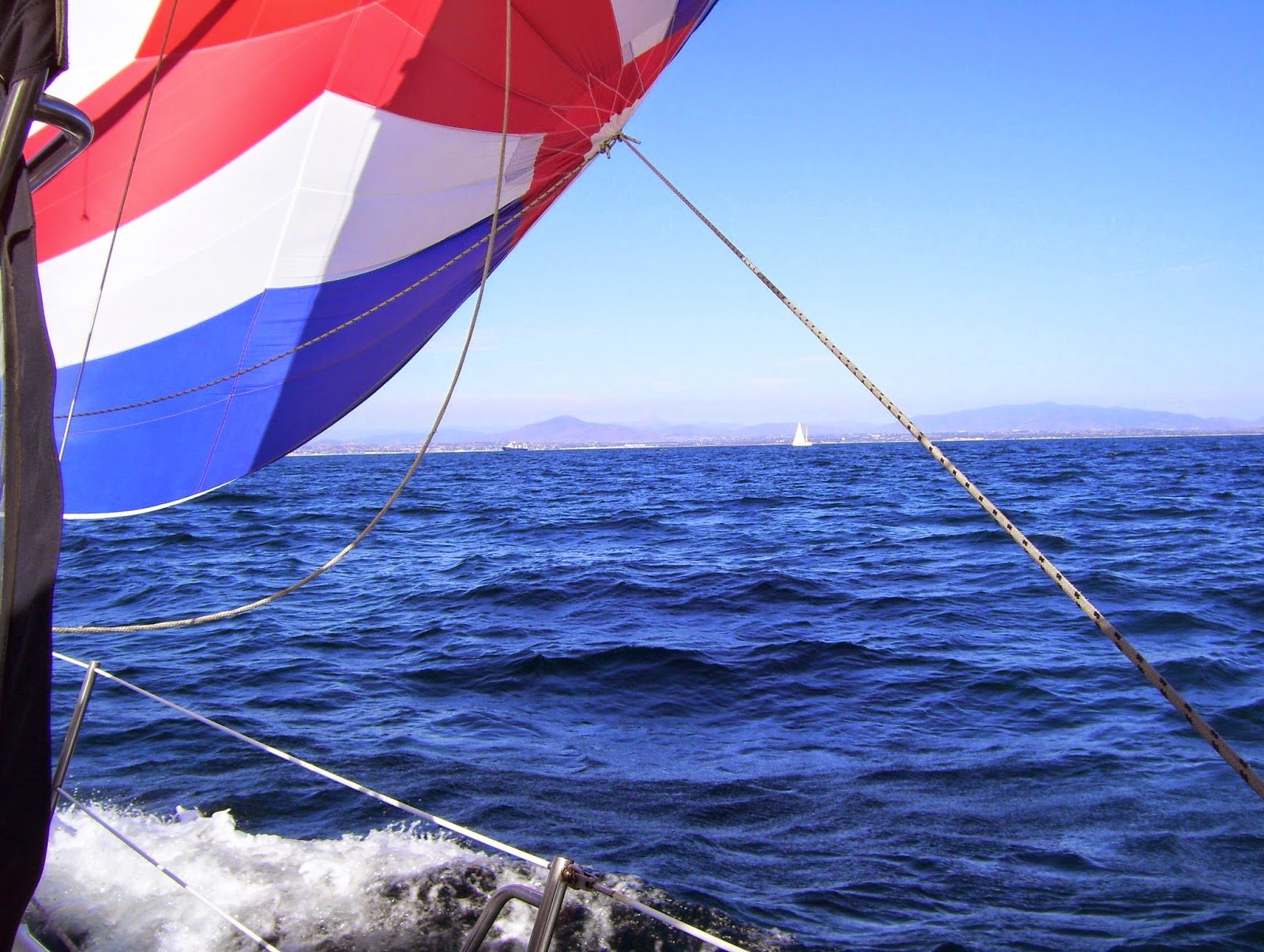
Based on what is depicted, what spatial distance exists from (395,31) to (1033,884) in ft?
14.4

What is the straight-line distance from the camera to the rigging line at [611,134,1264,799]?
1.84 metres

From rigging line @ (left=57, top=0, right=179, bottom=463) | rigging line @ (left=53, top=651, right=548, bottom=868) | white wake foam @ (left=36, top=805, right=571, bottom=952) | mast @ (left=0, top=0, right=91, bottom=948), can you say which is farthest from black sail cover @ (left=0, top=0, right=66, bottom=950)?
white wake foam @ (left=36, top=805, right=571, bottom=952)

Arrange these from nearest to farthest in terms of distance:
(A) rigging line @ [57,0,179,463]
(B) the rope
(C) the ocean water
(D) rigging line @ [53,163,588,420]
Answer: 1. (B) the rope
2. (A) rigging line @ [57,0,179,463]
3. (D) rigging line @ [53,163,588,420]
4. (C) the ocean water

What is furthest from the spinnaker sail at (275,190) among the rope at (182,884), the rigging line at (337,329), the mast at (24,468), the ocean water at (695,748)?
the mast at (24,468)

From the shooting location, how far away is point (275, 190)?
3.36m

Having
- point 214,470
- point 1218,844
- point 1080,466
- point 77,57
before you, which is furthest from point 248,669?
point 1080,466

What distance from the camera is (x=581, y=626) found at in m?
8.91

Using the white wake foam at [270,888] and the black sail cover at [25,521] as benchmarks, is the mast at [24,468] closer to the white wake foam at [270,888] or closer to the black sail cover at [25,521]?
the black sail cover at [25,521]

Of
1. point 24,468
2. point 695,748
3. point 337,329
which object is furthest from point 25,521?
point 695,748

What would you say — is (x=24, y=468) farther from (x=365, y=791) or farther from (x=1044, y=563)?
(x=1044, y=563)

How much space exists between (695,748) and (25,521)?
495 cm

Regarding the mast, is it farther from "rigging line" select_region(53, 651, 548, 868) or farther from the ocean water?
the ocean water

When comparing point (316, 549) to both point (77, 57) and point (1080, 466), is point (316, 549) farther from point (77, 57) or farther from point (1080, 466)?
point (1080, 466)

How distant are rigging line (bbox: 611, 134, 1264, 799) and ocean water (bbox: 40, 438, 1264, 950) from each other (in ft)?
7.05
